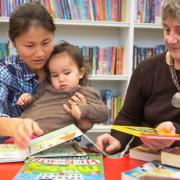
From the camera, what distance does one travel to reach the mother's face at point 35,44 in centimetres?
132

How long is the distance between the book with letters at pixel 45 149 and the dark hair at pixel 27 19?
52 cm

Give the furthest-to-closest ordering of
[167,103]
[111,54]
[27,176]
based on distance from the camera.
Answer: [111,54] → [167,103] → [27,176]

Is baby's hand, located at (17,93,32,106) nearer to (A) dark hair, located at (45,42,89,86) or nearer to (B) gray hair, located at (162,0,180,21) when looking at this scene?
(A) dark hair, located at (45,42,89,86)

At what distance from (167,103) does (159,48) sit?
5.61 ft

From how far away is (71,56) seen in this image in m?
1.38

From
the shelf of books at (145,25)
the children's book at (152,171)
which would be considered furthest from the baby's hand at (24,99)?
the shelf of books at (145,25)

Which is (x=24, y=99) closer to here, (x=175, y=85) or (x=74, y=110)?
(x=74, y=110)

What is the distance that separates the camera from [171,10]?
1146 mm

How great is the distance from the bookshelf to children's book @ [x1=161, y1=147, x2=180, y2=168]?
6.08 feet

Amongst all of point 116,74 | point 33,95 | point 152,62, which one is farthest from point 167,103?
point 116,74

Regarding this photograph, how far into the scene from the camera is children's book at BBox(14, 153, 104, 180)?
81 centimetres

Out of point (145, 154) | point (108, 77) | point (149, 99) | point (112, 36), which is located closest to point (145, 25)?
point (112, 36)

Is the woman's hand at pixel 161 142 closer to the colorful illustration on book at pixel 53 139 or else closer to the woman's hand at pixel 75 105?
the colorful illustration on book at pixel 53 139

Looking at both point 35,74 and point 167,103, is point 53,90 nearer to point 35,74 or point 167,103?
point 35,74
